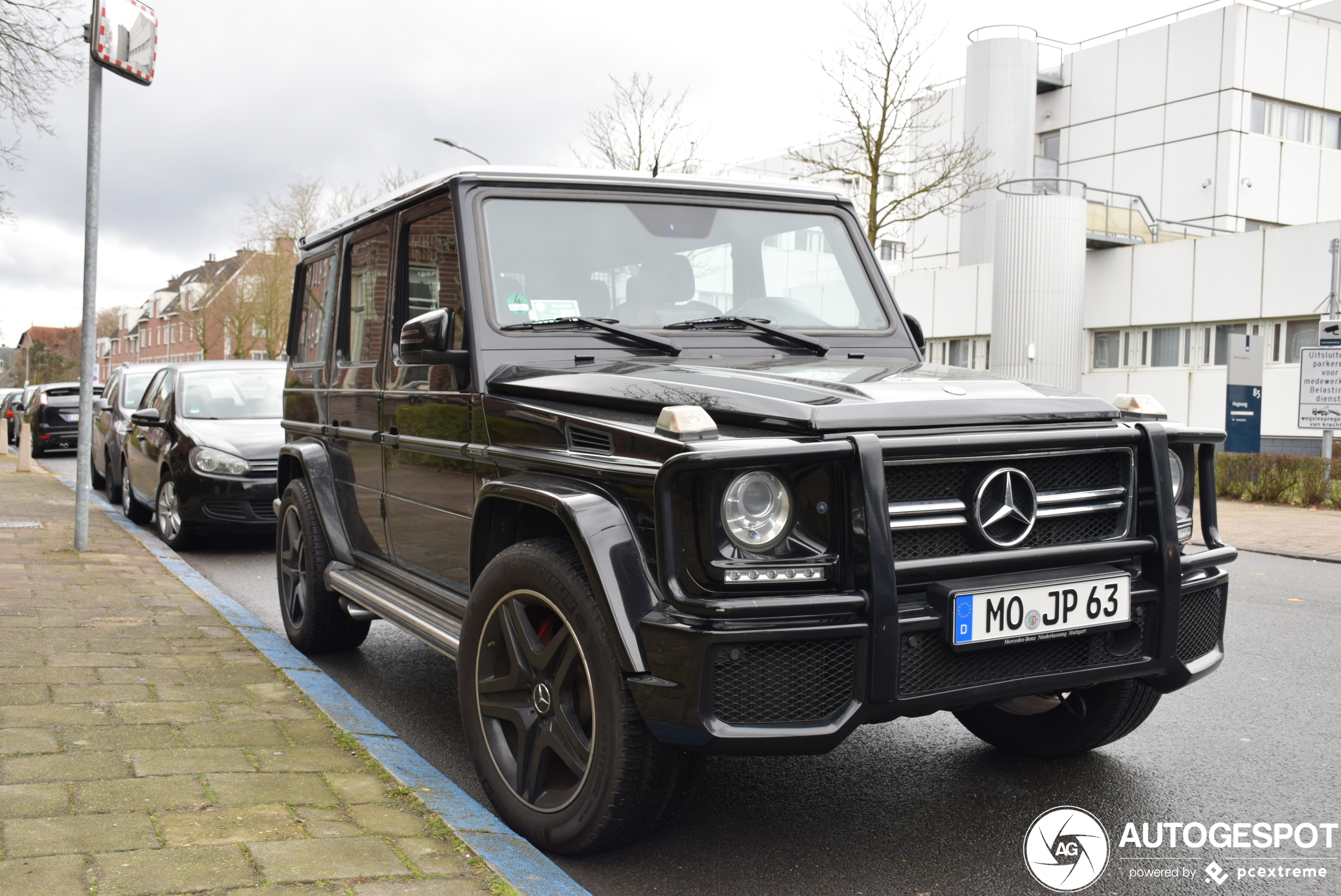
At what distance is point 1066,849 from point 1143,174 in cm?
4063

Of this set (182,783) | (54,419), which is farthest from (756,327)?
(54,419)

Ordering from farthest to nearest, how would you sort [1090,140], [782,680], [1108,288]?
[1090,140], [1108,288], [782,680]

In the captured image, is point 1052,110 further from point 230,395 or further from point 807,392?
point 807,392

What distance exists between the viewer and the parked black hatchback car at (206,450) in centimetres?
955

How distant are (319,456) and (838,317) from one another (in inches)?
106

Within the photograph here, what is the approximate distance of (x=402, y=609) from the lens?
4375mm

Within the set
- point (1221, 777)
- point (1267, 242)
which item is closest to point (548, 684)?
point (1221, 777)

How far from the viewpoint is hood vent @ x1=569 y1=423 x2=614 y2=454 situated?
319 cm

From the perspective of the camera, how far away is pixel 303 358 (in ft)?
20.6

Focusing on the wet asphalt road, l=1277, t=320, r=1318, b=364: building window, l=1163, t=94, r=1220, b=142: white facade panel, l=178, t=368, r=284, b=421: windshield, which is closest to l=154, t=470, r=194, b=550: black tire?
l=178, t=368, r=284, b=421: windshield

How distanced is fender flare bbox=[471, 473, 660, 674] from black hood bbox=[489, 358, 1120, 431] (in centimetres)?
34

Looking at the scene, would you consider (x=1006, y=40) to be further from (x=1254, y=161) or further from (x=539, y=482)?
(x=539, y=482)

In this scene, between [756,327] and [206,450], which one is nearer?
[756,327]

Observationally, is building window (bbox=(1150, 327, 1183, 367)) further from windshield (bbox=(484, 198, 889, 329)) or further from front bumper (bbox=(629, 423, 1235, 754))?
front bumper (bbox=(629, 423, 1235, 754))
